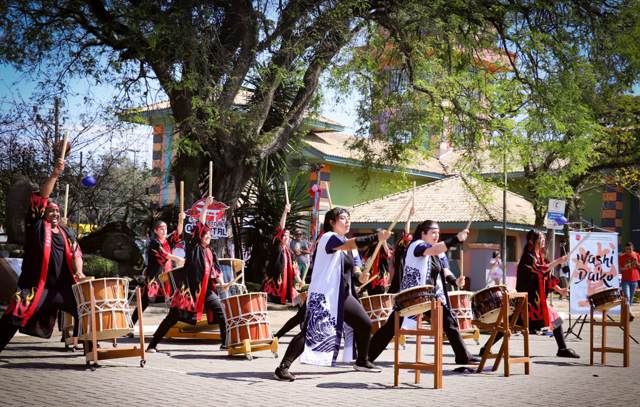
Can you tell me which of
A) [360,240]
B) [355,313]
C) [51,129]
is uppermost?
[51,129]

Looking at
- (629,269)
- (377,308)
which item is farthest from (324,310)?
(629,269)

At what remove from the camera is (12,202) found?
20.1 meters

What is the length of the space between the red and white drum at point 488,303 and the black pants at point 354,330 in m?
1.57

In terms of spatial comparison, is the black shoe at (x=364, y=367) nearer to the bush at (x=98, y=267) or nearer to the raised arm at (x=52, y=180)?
the raised arm at (x=52, y=180)

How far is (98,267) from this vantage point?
906 inches

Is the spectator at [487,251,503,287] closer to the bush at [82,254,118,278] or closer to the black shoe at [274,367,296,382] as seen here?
the bush at [82,254,118,278]

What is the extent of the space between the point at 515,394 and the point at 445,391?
27.4 inches

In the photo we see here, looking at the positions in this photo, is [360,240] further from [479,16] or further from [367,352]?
[479,16]

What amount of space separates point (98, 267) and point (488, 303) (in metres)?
15.0

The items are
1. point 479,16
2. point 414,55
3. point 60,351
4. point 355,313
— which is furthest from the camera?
point 414,55

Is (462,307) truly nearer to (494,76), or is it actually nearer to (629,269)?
(494,76)

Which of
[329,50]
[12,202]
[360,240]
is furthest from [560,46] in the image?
[12,202]

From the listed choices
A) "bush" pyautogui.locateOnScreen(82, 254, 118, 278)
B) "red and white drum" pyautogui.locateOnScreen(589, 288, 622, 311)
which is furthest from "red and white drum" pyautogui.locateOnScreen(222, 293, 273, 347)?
"bush" pyautogui.locateOnScreen(82, 254, 118, 278)

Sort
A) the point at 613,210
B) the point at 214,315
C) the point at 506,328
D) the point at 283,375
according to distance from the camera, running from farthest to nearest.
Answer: the point at 613,210 < the point at 214,315 < the point at 506,328 < the point at 283,375
